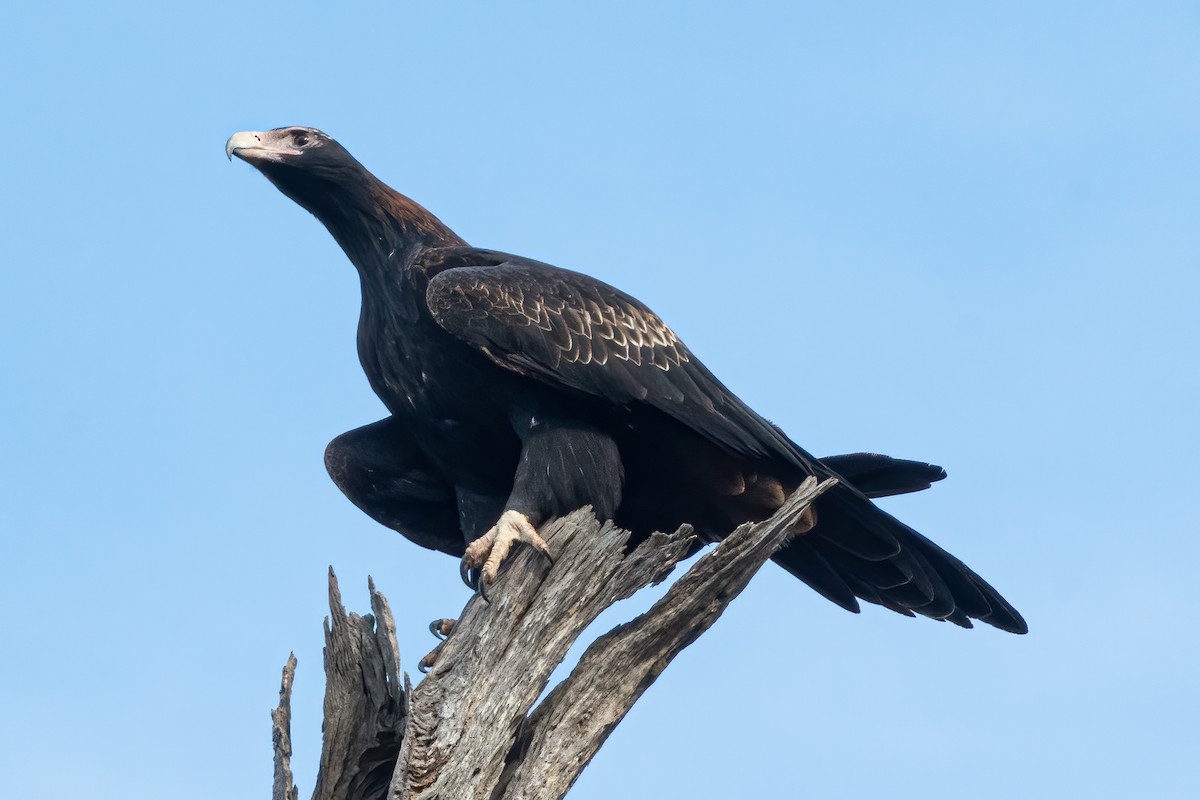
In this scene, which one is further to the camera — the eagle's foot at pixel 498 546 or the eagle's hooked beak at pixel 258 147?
the eagle's hooked beak at pixel 258 147

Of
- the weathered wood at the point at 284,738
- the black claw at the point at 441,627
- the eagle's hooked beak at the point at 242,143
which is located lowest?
the weathered wood at the point at 284,738

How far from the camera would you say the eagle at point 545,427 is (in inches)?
272

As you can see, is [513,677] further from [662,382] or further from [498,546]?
[662,382]

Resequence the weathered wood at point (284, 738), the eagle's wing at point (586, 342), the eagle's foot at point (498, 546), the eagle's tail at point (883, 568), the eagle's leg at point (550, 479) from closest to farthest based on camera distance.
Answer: the weathered wood at point (284, 738)
the eagle's foot at point (498, 546)
the eagle's leg at point (550, 479)
the eagle's wing at point (586, 342)
the eagle's tail at point (883, 568)

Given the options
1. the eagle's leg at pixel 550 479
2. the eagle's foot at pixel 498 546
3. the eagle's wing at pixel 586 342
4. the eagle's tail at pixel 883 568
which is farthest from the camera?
the eagle's tail at pixel 883 568

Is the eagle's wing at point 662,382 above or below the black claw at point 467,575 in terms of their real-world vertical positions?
above

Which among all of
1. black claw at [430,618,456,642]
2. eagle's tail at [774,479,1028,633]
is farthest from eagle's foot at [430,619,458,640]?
eagle's tail at [774,479,1028,633]

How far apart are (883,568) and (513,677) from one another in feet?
9.02

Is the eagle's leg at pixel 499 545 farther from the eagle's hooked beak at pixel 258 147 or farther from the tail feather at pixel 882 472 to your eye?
the eagle's hooked beak at pixel 258 147

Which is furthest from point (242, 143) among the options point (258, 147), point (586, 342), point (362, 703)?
point (362, 703)

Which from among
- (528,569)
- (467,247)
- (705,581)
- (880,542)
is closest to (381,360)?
(467,247)

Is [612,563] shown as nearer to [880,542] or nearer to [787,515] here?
[787,515]

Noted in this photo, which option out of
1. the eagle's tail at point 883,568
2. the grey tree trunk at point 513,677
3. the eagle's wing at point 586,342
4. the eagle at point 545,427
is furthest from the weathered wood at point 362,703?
the eagle's tail at point 883,568

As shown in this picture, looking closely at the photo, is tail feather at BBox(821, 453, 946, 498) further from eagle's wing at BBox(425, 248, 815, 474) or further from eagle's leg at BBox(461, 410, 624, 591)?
eagle's leg at BBox(461, 410, 624, 591)
